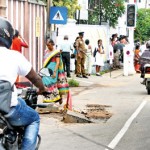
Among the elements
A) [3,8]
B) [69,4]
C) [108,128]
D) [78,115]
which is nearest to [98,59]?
[69,4]

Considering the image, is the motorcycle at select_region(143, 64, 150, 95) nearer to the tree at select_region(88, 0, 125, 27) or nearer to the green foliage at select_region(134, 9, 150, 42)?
the tree at select_region(88, 0, 125, 27)

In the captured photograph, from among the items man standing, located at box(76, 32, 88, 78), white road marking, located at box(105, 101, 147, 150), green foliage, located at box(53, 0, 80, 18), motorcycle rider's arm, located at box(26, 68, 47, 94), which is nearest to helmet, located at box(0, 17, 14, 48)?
motorcycle rider's arm, located at box(26, 68, 47, 94)

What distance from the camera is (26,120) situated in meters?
5.94

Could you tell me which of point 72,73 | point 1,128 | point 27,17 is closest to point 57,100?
point 27,17

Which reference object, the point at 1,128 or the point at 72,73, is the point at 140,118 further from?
the point at 72,73

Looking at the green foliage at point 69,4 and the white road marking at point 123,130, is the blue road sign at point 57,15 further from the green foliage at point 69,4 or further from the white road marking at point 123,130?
the green foliage at point 69,4

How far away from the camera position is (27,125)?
602cm

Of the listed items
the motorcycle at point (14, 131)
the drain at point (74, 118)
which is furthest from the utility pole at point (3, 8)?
the motorcycle at point (14, 131)

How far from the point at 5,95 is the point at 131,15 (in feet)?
78.8

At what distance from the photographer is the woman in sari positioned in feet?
45.5

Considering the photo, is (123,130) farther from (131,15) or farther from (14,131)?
(131,15)

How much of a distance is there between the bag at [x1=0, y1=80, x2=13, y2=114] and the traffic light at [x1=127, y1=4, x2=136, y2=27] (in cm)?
2370

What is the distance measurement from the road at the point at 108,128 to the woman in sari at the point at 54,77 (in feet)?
2.57

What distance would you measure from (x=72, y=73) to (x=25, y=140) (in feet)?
69.6
